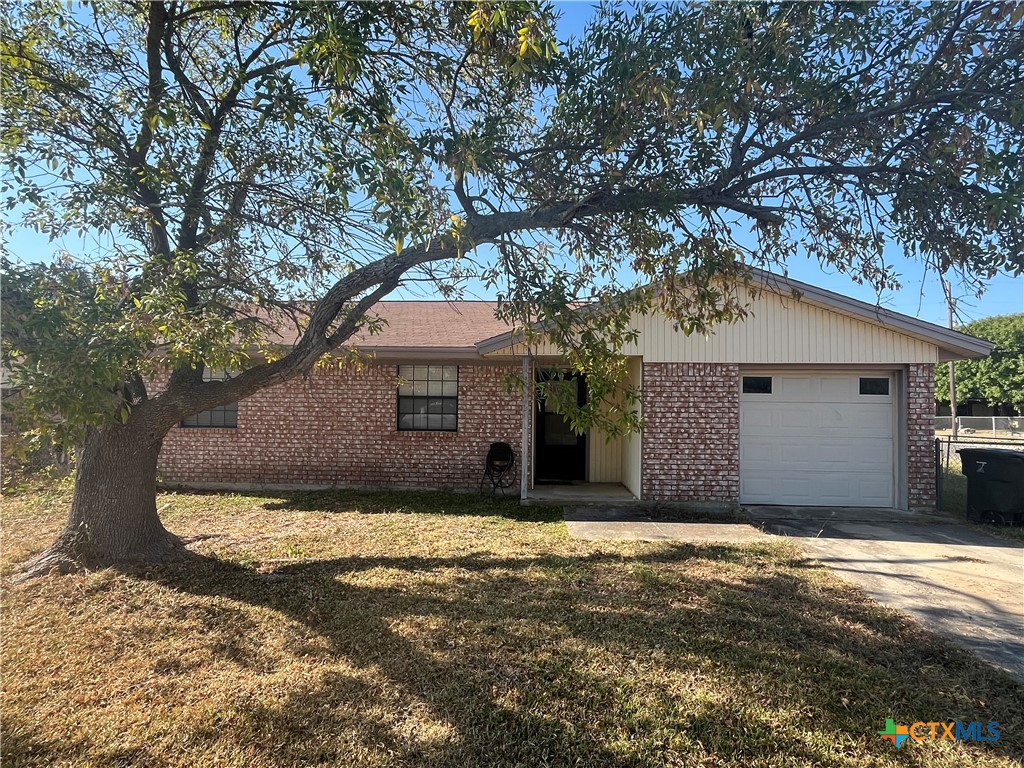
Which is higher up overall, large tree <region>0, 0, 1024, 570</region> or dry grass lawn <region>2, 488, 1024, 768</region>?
large tree <region>0, 0, 1024, 570</region>

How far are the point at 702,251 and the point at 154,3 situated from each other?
5.72 metres

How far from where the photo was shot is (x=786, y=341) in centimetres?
883

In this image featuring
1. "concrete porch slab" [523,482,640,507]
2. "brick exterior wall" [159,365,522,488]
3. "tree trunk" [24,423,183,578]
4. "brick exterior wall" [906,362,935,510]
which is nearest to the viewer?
"tree trunk" [24,423,183,578]

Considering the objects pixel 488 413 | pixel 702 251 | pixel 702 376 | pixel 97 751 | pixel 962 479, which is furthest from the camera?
pixel 962 479

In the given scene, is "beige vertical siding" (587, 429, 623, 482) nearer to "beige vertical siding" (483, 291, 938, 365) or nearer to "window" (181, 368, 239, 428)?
"beige vertical siding" (483, 291, 938, 365)

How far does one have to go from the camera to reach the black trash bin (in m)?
7.97

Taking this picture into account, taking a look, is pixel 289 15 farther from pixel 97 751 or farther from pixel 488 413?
pixel 488 413

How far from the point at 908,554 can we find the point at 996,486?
3.04m

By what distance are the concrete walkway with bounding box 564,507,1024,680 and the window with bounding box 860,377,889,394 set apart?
1.99 m

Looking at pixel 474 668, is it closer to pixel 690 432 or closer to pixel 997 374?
pixel 690 432

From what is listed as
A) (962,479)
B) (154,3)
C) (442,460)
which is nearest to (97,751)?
(154,3)

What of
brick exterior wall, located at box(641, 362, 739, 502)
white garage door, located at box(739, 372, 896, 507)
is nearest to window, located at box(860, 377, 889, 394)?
white garage door, located at box(739, 372, 896, 507)

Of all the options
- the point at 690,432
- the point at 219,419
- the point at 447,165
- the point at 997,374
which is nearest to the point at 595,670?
the point at 447,165

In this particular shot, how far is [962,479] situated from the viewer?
41.9ft
